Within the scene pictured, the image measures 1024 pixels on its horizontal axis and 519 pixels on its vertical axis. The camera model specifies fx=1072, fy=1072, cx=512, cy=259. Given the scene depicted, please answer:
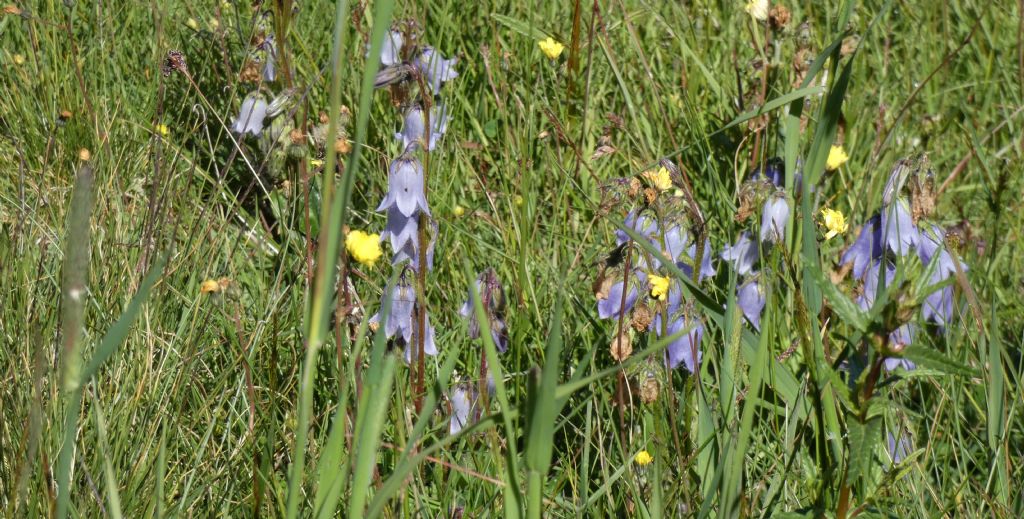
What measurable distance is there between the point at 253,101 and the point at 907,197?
1.52 meters

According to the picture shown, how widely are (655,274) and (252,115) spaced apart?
1263 millimetres

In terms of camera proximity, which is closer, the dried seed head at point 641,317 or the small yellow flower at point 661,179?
the dried seed head at point 641,317

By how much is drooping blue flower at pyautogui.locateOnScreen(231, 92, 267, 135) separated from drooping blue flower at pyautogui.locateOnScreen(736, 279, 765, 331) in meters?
1.24

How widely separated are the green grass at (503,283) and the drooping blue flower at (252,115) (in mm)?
69

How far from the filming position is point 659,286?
182cm

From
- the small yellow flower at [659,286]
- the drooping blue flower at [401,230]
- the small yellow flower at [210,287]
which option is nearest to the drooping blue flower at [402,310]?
the drooping blue flower at [401,230]

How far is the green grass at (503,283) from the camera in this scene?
1386 millimetres

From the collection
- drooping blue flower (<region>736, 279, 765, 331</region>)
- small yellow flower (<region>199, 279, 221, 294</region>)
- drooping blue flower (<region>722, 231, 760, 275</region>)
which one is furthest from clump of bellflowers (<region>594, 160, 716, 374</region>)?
small yellow flower (<region>199, 279, 221, 294</region>)

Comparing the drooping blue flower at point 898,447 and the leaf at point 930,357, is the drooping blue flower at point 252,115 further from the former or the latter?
the leaf at point 930,357

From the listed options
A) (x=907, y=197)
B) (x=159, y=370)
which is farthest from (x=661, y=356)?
(x=159, y=370)

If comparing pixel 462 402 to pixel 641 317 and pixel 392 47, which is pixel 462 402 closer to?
pixel 641 317

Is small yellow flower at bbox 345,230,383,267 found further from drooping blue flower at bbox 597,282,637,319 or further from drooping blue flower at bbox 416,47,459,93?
drooping blue flower at bbox 416,47,459,93

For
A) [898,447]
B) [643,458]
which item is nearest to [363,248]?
[643,458]

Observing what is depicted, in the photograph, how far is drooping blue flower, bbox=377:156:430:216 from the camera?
1931mm
